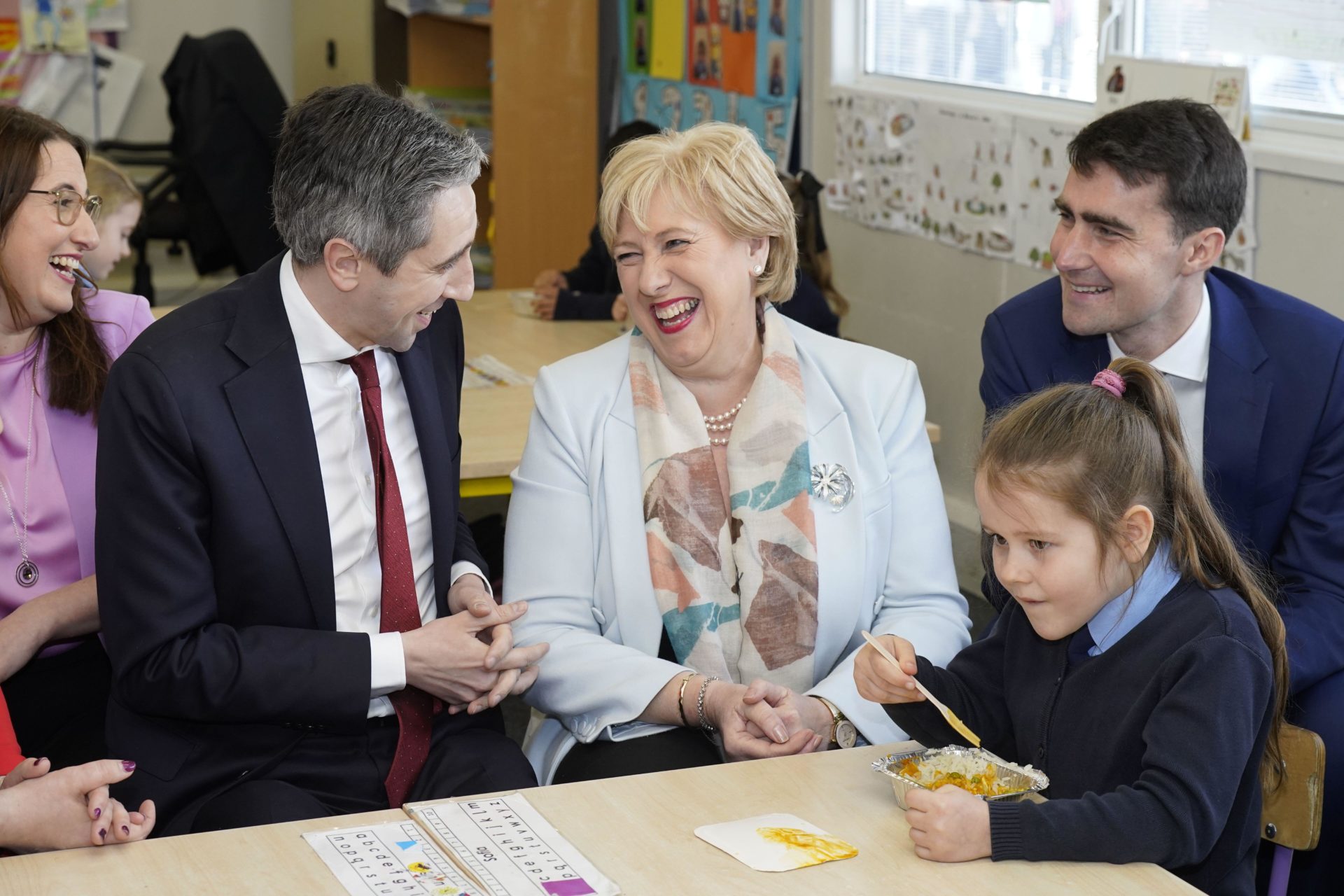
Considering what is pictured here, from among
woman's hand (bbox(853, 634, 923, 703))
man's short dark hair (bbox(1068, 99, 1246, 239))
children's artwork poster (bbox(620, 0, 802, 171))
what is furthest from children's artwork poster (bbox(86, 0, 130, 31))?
woman's hand (bbox(853, 634, 923, 703))

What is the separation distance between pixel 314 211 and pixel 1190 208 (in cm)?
136

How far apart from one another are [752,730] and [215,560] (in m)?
0.73

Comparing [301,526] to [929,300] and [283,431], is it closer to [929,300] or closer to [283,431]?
[283,431]

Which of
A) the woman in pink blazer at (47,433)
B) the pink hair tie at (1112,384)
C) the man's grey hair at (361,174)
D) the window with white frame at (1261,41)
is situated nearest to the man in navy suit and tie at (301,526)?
the man's grey hair at (361,174)

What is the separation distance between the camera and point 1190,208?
2260 mm

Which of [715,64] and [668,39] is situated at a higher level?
[668,39]

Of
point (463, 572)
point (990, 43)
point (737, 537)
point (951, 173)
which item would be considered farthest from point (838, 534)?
point (990, 43)

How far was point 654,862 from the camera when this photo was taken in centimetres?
137

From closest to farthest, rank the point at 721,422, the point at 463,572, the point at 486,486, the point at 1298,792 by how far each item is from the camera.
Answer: the point at 1298,792
the point at 463,572
the point at 721,422
the point at 486,486

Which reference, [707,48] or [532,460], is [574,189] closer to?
[707,48]

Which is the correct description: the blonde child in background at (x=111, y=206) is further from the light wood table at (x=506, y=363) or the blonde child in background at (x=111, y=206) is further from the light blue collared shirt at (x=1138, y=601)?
the light blue collared shirt at (x=1138, y=601)

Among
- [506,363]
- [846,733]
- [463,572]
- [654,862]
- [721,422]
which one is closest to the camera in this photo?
[654,862]

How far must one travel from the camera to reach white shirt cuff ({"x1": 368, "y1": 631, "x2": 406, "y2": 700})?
1.82 m

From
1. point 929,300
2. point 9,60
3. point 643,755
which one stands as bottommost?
point 643,755
